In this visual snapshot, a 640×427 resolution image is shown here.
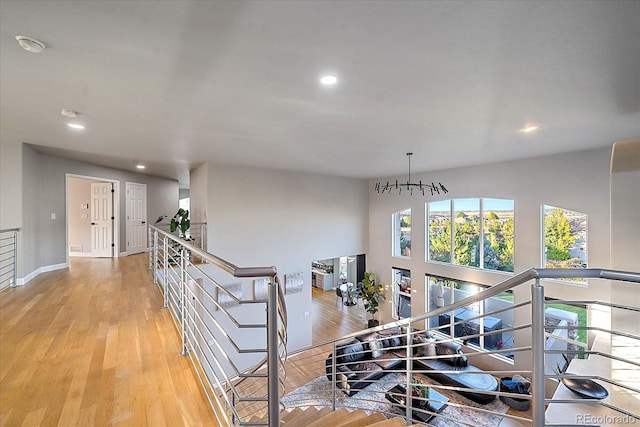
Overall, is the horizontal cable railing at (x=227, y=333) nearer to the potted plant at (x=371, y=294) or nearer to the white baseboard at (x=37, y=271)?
the white baseboard at (x=37, y=271)

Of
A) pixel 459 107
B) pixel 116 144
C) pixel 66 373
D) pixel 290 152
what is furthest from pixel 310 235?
pixel 66 373

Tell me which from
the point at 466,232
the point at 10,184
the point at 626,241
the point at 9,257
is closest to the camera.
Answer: the point at 626,241

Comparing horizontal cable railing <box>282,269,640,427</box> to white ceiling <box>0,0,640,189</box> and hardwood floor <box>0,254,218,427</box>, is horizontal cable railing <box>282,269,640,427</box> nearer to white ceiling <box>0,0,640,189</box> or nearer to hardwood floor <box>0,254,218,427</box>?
hardwood floor <box>0,254,218,427</box>

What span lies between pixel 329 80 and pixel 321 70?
171mm

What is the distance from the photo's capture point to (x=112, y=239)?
293 inches

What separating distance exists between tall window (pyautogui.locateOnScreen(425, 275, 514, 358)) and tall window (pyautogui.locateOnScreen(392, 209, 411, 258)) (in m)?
1.22

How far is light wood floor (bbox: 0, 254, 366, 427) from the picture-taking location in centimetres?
174

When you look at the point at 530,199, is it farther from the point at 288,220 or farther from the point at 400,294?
the point at 288,220

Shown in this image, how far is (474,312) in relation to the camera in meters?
7.38

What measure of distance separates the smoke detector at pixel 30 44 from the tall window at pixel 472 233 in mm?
7639

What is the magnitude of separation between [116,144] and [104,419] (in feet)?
13.7

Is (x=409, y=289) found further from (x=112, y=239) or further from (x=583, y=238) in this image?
(x=112, y=239)

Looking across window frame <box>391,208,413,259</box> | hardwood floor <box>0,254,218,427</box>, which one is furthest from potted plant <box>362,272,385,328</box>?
hardwood floor <box>0,254,218,427</box>

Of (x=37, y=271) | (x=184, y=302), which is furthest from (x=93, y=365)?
(x=37, y=271)
